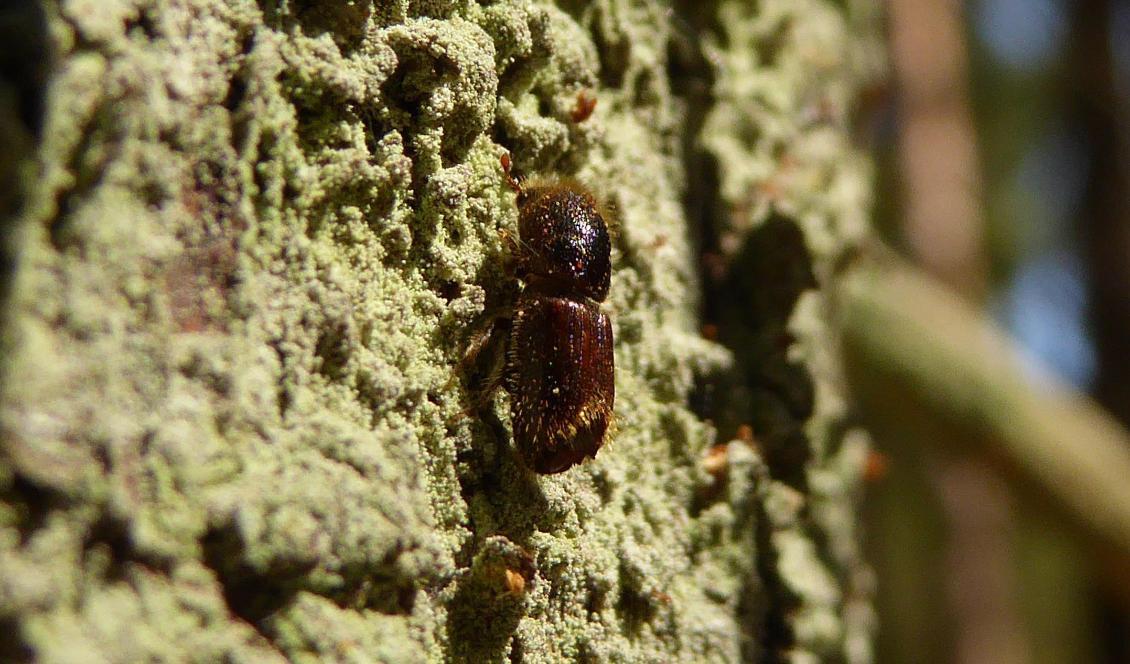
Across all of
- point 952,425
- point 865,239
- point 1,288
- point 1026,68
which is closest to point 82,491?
point 1,288

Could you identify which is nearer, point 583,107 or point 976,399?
point 583,107

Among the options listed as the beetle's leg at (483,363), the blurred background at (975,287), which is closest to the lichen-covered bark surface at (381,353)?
the beetle's leg at (483,363)

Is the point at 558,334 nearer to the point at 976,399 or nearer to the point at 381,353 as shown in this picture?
the point at 381,353

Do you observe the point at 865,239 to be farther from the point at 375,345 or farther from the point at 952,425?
the point at 375,345

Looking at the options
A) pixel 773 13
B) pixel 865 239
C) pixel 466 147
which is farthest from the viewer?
pixel 865 239

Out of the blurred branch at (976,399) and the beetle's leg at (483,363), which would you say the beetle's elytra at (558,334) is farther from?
the blurred branch at (976,399)

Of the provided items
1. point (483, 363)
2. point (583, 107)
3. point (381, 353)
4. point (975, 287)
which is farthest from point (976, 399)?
point (381, 353)

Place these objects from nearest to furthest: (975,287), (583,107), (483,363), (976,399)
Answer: (483,363) → (583,107) → (976,399) → (975,287)
